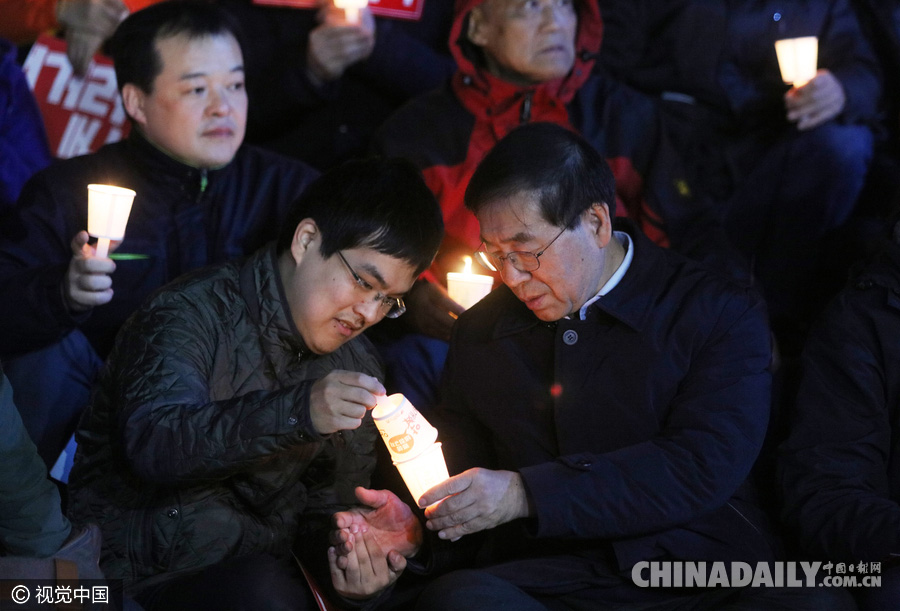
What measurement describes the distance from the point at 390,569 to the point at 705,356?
3.68 feet

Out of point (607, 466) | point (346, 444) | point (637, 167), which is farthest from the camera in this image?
point (637, 167)

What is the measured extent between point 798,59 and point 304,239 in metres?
2.54

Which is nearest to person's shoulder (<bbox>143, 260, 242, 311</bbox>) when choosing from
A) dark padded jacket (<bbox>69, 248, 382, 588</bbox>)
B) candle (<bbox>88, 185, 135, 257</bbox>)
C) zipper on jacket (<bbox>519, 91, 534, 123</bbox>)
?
dark padded jacket (<bbox>69, 248, 382, 588</bbox>)

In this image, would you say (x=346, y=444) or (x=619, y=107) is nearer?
(x=346, y=444)

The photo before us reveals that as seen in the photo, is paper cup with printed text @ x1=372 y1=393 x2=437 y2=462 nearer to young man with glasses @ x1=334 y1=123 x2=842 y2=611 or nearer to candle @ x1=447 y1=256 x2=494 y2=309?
young man with glasses @ x1=334 y1=123 x2=842 y2=611

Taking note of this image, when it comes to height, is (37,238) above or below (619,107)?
below

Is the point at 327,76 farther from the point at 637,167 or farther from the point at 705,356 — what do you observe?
the point at 705,356

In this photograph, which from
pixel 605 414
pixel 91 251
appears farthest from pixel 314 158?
pixel 605 414

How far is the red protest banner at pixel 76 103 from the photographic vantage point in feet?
15.9

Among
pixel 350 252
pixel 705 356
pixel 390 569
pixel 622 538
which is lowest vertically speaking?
pixel 390 569

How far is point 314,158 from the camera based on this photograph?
202 inches

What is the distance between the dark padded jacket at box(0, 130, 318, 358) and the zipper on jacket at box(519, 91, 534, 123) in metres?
1.01

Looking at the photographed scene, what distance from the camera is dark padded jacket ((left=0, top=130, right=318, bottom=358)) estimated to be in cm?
394

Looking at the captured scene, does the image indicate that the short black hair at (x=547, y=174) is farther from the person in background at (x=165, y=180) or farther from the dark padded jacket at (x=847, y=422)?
the person in background at (x=165, y=180)
